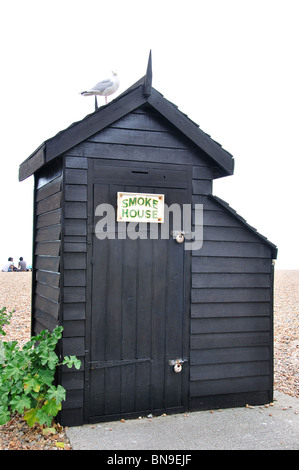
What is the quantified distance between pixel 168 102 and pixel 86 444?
3672 mm

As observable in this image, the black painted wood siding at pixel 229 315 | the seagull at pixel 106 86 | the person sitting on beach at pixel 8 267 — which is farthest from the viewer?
the person sitting on beach at pixel 8 267

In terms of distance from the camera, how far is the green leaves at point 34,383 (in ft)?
14.4

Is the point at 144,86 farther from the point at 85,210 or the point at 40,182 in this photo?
the point at 40,182

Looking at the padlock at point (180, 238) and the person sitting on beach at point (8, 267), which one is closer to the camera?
the padlock at point (180, 238)

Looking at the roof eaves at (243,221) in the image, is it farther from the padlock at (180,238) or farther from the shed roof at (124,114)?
the padlock at (180,238)

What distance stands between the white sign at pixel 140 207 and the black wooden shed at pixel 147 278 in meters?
0.07

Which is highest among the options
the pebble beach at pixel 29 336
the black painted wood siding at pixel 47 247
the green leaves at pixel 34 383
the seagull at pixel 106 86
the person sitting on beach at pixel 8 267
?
the seagull at pixel 106 86

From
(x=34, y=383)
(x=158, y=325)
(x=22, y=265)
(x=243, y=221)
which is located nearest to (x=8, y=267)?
(x=22, y=265)

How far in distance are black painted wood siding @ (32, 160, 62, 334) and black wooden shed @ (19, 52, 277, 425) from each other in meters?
0.03

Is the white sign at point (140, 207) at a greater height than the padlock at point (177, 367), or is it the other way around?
the white sign at point (140, 207)

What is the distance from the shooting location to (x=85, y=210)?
16.3ft

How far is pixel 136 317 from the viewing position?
512 centimetres

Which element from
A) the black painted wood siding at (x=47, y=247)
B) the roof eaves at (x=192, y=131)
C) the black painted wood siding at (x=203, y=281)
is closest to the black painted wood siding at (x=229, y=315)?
the black painted wood siding at (x=203, y=281)
